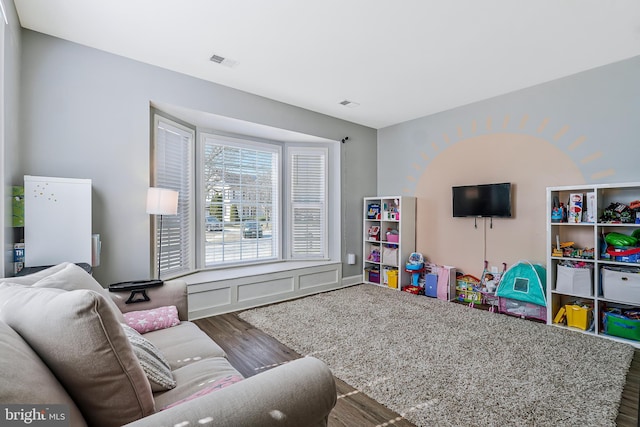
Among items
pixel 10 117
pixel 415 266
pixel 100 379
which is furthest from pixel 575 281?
pixel 10 117

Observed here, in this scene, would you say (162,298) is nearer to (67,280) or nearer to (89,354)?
(67,280)

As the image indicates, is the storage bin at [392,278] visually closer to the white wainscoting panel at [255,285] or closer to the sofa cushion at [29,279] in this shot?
the white wainscoting panel at [255,285]

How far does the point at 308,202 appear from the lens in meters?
5.12

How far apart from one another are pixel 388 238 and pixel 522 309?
204cm

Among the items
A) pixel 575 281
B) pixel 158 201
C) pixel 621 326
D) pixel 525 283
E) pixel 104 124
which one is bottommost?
pixel 621 326

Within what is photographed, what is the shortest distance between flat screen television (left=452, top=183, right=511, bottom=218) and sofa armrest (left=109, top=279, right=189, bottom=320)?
3755 millimetres

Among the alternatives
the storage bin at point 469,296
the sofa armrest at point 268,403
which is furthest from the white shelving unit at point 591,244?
the sofa armrest at point 268,403

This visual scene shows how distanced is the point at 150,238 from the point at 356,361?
2538 mm

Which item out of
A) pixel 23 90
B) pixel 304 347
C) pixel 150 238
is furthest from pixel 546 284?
pixel 23 90

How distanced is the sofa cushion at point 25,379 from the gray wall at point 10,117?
69.4 inches

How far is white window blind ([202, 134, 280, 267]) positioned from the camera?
170 inches

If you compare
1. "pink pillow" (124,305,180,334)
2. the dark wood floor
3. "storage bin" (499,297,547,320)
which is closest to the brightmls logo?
"pink pillow" (124,305,180,334)

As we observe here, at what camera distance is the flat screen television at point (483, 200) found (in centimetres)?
393

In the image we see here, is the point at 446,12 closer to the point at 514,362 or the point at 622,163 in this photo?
the point at 622,163
